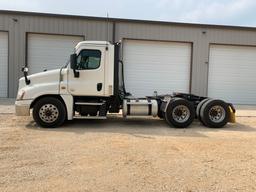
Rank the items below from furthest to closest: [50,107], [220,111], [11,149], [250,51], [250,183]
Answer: [250,51], [220,111], [50,107], [11,149], [250,183]

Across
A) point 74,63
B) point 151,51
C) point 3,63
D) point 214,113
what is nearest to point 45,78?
point 74,63

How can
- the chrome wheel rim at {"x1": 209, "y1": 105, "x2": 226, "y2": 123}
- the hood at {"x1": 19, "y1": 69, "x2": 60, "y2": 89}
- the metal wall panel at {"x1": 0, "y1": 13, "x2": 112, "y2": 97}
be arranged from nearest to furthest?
the hood at {"x1": 19, "y1": 69, "x2": 60, "y2": 89}, the chrome wheel rim at {"x1": 209, "y1": 105, "x2": 226, "y2": 123}, the metal wall panel at {"x1": 0, "y1": 13, "x2": 112, "y2": 97}

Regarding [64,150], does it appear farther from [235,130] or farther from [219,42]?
[219,42]

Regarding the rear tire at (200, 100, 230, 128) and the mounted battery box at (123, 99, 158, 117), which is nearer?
the mounted battery box at (123, 99, 158, 117)

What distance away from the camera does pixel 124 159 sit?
7230mm

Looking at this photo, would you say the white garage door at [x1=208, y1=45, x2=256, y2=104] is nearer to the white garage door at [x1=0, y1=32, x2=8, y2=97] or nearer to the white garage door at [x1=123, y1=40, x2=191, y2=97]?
the white garage door at [x1=123, y1=40, x2=191, y2=97]

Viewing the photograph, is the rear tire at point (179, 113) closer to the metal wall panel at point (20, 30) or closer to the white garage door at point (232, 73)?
the white garage door at point (232, 73)

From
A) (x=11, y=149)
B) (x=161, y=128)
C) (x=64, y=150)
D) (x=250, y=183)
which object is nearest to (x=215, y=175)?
(x=250, y=183)

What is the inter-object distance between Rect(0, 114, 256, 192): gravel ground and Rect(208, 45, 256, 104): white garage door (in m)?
10.1

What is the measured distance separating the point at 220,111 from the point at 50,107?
5.49 metres

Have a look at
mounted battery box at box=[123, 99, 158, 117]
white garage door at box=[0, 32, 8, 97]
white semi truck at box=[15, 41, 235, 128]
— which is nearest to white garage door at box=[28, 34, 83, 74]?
white garage door at box=[0, 32, 8, 97]

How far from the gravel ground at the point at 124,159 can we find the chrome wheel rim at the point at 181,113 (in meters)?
0.54

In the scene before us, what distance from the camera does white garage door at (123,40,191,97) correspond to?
2086 centimetres

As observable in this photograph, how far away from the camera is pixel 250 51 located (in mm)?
21766
